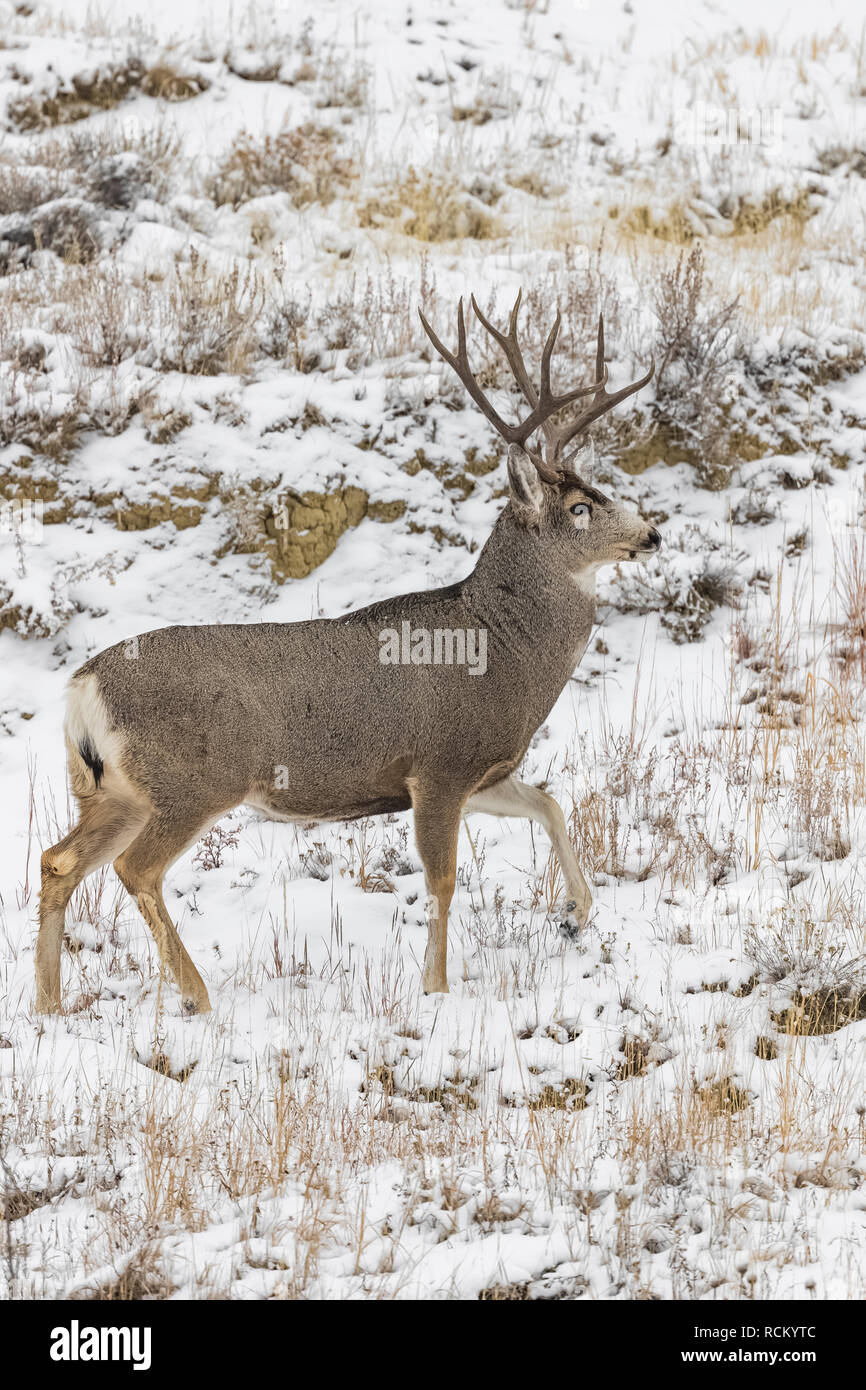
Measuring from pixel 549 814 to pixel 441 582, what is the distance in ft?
9.89

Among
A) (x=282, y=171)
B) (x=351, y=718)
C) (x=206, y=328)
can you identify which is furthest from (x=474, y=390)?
(x=282, y=171)

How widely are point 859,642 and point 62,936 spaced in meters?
5.26

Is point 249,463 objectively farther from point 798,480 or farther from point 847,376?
point 847,376

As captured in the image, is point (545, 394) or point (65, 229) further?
point (65, 229)

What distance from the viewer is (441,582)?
8.77 metres

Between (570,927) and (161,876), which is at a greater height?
(161,876)

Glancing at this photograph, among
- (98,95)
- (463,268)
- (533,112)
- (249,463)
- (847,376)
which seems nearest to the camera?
(249,463)

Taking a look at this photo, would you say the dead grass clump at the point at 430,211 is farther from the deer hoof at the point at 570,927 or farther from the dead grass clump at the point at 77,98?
the deer hoof at the point at 570,927

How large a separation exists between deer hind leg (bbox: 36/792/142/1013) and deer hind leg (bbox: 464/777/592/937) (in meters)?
1.58

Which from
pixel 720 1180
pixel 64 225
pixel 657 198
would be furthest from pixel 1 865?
pixel 657 198

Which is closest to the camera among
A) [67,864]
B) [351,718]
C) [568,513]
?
[67,864]

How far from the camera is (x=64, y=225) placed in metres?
11.4

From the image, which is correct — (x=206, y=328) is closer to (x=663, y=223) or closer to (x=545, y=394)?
(x=545, y=394)

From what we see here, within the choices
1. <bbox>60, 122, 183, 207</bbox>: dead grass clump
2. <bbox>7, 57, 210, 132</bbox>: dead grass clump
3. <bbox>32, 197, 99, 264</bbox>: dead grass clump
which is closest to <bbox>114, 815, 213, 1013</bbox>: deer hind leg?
<bbox>32, 197, 99, 264</bbox>: dead grass clump
